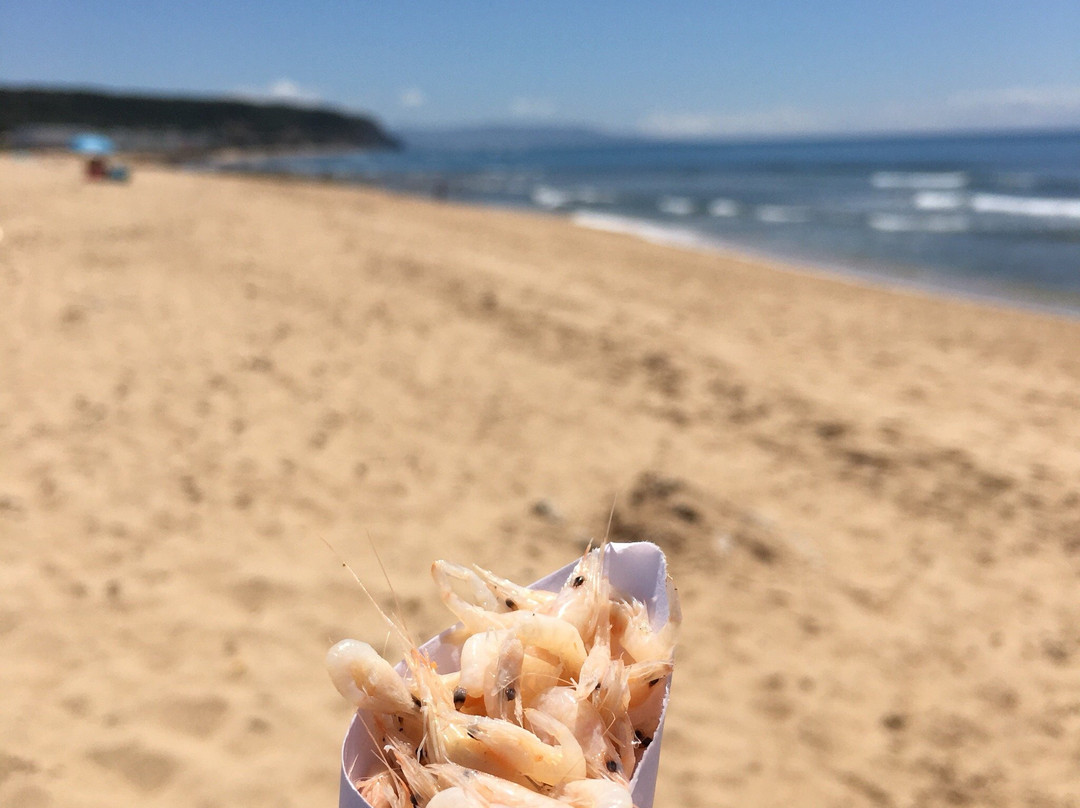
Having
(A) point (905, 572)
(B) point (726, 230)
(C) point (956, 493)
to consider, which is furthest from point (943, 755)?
(B) point (726, 230)

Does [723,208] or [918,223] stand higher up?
[723,208]

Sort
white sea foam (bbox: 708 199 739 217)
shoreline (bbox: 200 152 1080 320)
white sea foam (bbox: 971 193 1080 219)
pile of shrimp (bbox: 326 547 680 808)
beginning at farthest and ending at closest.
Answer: white sea foam (bbox: 708 199 739 217), white sea foam (bbox: 971 193 1080 219), shoreline (bbox: 200 152 1080 320), pile of shrimp (bbox: 326 547 680 808)

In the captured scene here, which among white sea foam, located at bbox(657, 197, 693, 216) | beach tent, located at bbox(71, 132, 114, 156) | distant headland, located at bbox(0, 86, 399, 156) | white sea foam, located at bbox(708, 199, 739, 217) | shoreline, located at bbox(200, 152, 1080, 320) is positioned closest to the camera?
shoreline, located at bbox(200, 152, 1080, 320)

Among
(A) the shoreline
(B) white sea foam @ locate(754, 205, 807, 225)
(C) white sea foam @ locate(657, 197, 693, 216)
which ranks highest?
(C) white sea foam @ locate(657, 197, 693, 216)

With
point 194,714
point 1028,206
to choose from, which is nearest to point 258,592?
point 194,714

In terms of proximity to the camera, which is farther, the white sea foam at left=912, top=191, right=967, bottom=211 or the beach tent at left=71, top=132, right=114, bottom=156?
the white sea foam at left=912, top=191, right=967, bottom=211

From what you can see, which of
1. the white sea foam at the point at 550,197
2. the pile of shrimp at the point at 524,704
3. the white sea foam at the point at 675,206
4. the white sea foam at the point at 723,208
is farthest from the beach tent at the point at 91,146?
the pile of shrimp at the point at 524,704

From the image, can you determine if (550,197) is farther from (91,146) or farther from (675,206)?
(91,146)

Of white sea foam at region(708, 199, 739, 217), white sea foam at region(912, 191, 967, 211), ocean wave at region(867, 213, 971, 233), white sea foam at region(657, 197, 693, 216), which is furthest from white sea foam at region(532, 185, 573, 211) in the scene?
white sea foam at region(912, 191, 967, 211)

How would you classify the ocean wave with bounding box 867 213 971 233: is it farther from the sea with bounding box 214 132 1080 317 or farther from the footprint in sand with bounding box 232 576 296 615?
the footprint in sand with bounding box 232 576 296 615
